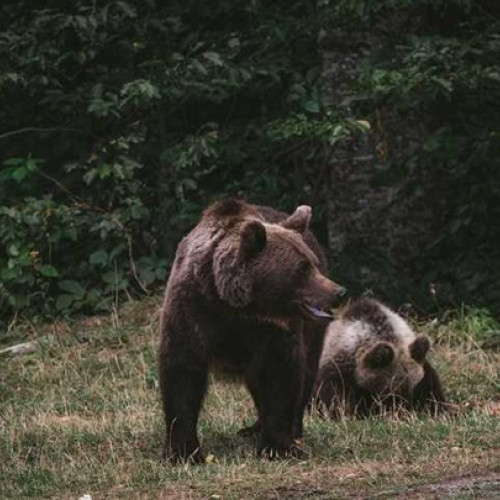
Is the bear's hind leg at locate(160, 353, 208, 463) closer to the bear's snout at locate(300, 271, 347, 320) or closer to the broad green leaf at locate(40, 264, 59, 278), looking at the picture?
the bear's snout at locate(300, 271, 347, 320)

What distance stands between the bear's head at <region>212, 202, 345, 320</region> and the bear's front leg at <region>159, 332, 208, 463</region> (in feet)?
1.43

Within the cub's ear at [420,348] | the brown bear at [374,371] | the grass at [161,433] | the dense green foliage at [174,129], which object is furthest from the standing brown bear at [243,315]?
the dense green foliage at [174,129]

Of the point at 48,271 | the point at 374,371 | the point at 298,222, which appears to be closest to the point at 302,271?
the point at 298,222

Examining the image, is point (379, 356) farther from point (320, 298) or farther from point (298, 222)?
point (320, 298)

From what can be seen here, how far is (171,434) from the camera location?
786 centimetres

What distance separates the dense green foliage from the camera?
12.5 metres

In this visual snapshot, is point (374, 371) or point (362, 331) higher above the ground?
point (362, 331)

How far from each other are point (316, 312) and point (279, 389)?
1.87ft

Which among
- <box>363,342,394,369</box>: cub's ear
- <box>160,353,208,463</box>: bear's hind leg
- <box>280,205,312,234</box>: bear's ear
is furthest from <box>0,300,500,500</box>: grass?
<box>280,205,312,234</box>: bear's ear

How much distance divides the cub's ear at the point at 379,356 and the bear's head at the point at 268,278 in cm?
300

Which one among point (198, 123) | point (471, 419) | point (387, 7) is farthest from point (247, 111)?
point (471, 419)

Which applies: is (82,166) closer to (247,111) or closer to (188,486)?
(247,111)

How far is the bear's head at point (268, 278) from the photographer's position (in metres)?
7.39

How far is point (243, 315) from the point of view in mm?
7520
